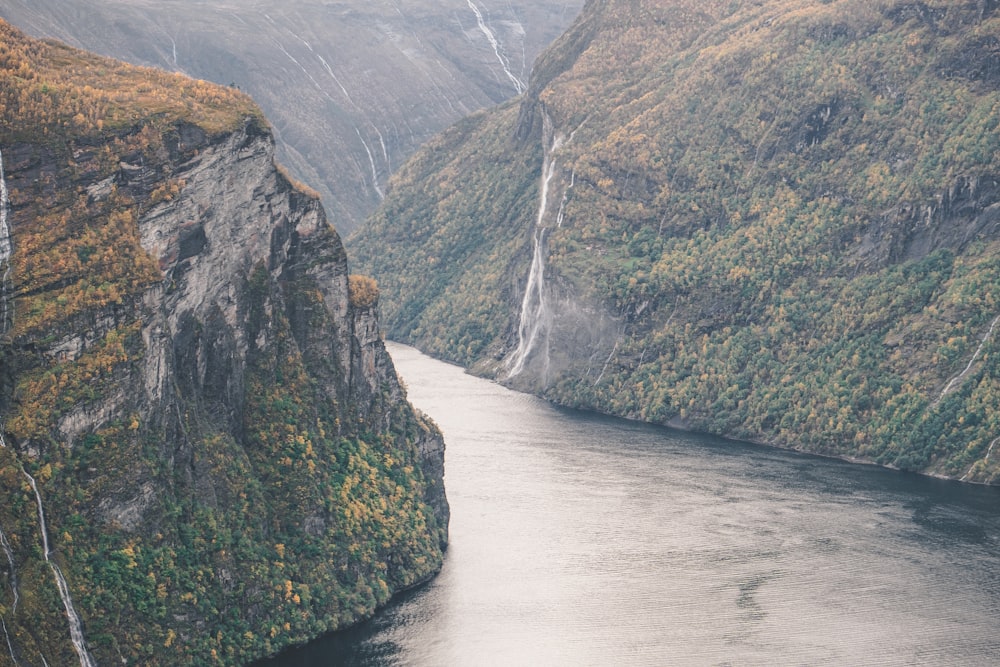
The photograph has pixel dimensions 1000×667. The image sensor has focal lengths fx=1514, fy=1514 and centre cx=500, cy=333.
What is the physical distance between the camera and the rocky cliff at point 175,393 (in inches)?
3526

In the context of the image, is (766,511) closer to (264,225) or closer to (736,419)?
(736,419)

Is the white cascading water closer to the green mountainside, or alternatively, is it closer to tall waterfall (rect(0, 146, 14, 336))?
the green mountainside

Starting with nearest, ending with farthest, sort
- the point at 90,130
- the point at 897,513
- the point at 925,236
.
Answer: the point at 90,130 < the point at 897,513 < the point at 925,236

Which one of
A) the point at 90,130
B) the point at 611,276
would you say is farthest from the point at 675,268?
the point at 90,130

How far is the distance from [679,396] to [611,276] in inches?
902

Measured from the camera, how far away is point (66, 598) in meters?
87.5

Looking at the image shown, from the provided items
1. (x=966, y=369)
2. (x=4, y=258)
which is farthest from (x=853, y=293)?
(x=4, y=258)

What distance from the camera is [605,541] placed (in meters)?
130

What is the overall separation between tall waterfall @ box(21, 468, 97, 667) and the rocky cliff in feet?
0.43

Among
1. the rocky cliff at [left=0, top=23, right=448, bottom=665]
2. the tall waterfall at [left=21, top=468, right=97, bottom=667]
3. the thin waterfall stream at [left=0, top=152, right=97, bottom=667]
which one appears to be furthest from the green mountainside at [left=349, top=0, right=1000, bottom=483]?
the thin waterfall stream at [left=0, top=152, right=97, bottom=667]

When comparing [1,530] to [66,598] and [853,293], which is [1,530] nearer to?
[66,598]

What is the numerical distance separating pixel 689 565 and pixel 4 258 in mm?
60174

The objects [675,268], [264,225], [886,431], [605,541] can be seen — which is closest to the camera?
[264,225]

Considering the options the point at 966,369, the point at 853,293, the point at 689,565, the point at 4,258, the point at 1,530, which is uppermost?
the point at 853,293
